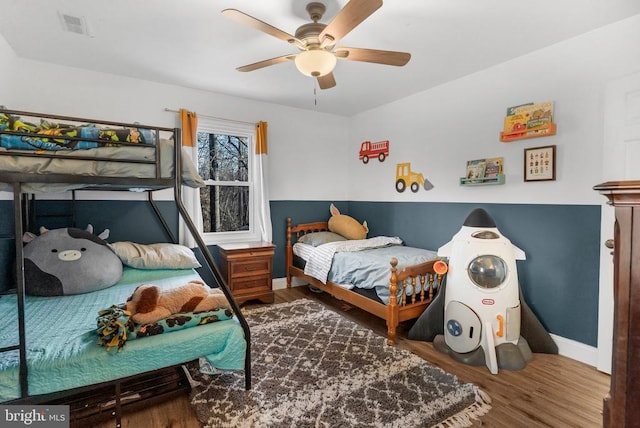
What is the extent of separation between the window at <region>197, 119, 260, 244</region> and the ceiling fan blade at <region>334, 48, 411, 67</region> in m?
2.12

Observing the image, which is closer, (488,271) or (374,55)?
(374,55)

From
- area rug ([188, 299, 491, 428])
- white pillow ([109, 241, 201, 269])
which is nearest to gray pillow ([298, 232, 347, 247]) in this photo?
area rug ([188, 299, 491, 428])

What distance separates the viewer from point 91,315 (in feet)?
6.24

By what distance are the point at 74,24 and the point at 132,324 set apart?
85.0 inches

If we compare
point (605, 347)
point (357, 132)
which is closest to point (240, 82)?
point (357, 132)

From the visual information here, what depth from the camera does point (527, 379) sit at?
2.11m

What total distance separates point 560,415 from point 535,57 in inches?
103

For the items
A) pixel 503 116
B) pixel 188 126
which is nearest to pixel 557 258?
pixel 503 116

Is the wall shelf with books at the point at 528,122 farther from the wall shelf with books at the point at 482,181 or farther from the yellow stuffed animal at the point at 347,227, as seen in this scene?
the yellow stuffed animal at the point at 347,227

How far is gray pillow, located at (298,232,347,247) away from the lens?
3.85 metres

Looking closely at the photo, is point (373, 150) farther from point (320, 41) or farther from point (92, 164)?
point (92, 164)

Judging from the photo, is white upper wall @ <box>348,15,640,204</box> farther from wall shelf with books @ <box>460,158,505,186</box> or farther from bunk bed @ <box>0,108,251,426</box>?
bunk bed @ <box>0,108,251,426</box>

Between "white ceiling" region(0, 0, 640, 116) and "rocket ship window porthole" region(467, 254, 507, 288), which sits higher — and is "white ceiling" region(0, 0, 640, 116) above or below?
above

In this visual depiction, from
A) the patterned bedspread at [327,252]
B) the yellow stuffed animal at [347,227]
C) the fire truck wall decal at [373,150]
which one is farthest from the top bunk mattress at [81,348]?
the fire truck wall decal at [373,150]
